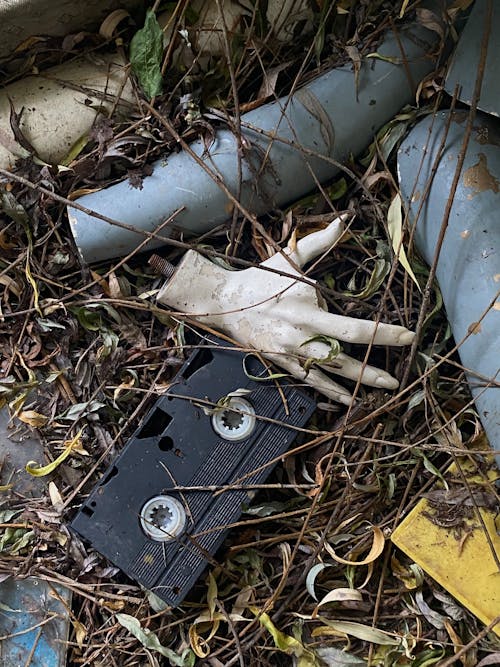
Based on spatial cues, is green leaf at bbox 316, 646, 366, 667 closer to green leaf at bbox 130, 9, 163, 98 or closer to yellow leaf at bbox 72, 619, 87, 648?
yellow leaf at bbox 72, 619, 87, 648

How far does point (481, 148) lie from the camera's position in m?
1.59

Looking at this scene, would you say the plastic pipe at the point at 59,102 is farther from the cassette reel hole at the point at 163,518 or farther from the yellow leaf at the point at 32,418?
the cassette reel hole at the point at 163,518

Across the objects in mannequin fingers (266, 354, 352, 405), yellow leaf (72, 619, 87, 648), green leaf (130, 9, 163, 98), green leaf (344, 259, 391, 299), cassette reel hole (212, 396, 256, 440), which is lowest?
yellow leaf (72, 619, 87, 648)

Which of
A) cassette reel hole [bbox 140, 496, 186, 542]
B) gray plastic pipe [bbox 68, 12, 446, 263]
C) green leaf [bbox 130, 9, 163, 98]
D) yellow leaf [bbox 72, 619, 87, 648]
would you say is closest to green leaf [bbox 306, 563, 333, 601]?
cassette reel hole [bbox 140, 496, 186, 542]

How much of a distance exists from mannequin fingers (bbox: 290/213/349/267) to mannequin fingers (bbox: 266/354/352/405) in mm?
204

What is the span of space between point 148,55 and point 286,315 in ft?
2.11

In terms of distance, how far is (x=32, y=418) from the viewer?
1737 mm

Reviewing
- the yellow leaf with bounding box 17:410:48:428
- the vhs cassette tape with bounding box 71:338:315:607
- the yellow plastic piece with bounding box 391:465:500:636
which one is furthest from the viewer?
the yellow leaf with bounding box 17:410:48:428

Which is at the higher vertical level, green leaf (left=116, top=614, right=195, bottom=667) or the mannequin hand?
the mannequin hand

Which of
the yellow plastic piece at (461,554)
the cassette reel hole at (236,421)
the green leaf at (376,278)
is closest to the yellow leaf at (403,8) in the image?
the green leaf at (376,278)

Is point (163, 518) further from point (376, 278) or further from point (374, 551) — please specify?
point (376, 278)

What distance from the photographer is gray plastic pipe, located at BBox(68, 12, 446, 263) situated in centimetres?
168

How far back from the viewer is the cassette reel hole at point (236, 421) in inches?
65.8

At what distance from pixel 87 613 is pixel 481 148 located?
1.27 metres
